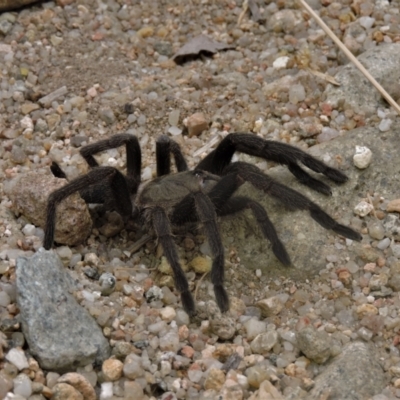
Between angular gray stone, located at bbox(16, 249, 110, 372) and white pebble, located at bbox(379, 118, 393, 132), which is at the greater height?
angular gray stone, located at bbox(16, 249, 110, 372)

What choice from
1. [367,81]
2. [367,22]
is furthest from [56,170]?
[367,22]

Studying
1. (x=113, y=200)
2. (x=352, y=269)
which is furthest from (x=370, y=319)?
(x=113, y=200)

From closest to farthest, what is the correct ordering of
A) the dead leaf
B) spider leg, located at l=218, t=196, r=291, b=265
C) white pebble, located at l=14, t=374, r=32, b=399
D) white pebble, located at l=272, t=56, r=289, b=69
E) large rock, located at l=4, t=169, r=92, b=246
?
white pebble, located at l=14, t=374, r=32, b=399
spider leg, located at l=218, t=196, r=291, b=265
large rock, located at l=4, t=169, r=92, b=246
white pebble, located at l=272, t=56, r=289, b=69
the dead leaf

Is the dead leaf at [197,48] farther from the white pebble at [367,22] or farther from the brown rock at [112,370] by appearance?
the brown rock at [112,370]

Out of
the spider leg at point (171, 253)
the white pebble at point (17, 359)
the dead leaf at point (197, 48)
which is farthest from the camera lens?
the dead leaf at point (197, 48)

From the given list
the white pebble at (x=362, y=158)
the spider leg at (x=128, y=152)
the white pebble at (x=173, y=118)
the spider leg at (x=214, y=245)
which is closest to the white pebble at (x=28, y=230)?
the spider leg at (x=128, y=152)

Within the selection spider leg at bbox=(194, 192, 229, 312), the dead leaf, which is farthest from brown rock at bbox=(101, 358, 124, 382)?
the dead leaf

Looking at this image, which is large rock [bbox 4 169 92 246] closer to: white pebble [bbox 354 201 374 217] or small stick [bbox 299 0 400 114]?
white pebble [bbox 354 201 374 217]

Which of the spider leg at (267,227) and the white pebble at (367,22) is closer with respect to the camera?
the spider leg at (267,227)
